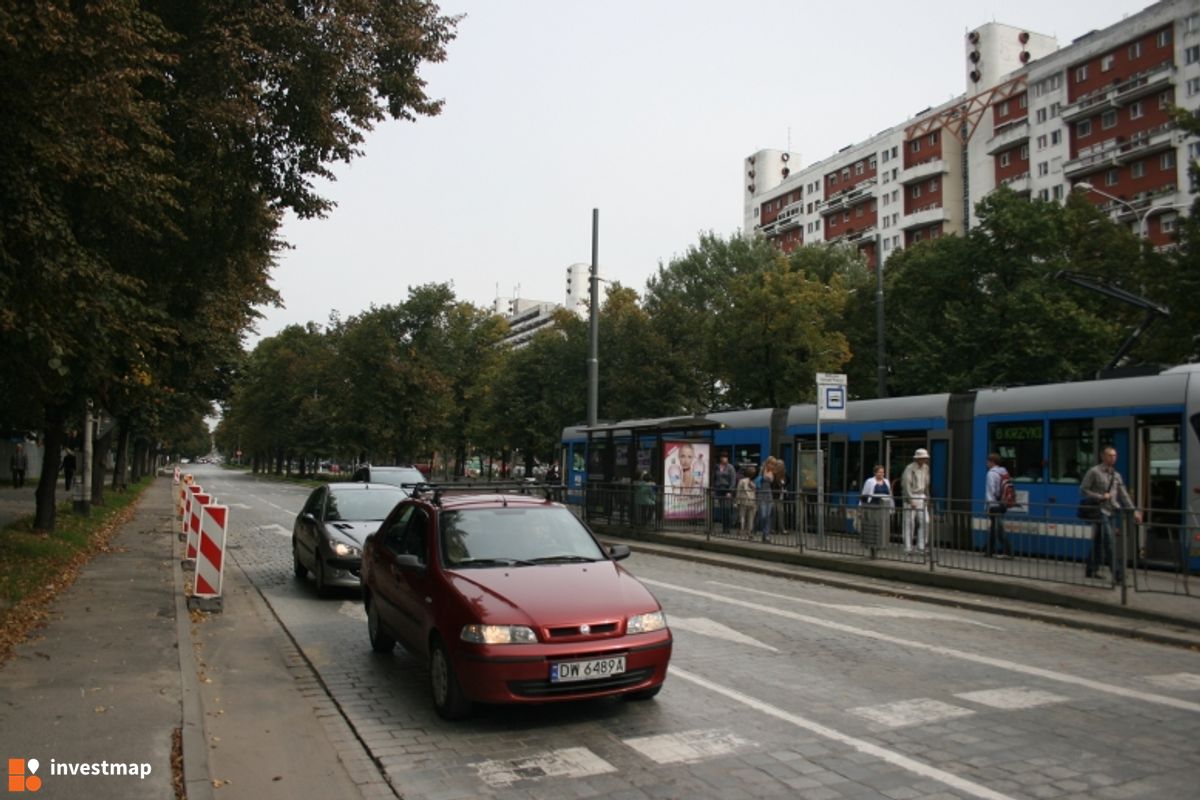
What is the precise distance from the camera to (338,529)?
12547 millimetres

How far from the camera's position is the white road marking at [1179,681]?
747 centimetres

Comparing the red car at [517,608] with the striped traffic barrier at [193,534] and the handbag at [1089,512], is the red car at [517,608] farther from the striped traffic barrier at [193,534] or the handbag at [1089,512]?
the striped traffic barrier at [193,534]

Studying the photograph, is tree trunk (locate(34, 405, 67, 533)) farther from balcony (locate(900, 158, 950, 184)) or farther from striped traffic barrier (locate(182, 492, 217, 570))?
balcony (locate(900, 158, 950, 184))

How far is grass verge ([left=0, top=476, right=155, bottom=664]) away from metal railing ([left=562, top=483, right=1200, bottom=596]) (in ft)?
38.4

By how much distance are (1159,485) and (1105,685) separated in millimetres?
9170

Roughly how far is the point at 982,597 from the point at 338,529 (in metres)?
8.90

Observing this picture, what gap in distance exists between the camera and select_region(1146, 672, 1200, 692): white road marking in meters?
7.47

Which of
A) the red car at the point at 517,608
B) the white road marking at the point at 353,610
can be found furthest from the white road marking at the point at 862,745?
the white road marking at the point at 353,610

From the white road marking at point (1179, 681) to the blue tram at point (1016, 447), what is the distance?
3.80 meters

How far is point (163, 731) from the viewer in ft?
19.1

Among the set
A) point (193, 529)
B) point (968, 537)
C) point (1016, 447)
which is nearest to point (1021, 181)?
point (1016, 447)

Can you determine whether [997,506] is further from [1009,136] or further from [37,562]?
[1009,136]

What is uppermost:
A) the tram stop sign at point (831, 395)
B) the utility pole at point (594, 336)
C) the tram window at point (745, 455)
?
the utility pole at point (594, 336)

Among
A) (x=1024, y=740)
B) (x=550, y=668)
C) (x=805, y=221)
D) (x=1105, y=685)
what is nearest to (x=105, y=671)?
(x=550, y=668)
